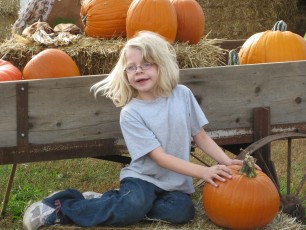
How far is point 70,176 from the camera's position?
514 centimetres

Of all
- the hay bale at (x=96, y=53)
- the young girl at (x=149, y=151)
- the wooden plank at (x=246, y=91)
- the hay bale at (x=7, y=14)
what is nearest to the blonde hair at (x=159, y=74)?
the young girl at (x=149, y=151)

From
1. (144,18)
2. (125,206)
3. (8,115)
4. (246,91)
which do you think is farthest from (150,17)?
(125,206)

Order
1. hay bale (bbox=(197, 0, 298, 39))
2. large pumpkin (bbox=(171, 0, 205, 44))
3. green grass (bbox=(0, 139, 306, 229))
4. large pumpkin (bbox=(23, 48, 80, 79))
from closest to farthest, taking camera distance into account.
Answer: large pumpkin (bbox=(23, 48, 80, 79)), large pumpkin (bbox=(171, 0, 205, 44)), green grass (bbox=(0, 139, 306, 229)), hay bale (bbox=(197, 0, 298, 39))

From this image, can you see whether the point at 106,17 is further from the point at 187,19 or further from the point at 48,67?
the point at 48,67

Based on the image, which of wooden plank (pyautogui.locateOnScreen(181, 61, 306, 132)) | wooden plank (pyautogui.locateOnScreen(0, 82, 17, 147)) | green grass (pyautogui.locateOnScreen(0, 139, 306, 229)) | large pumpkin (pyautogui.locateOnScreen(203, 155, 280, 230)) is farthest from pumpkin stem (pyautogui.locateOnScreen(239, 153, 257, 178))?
green grass (pyautogui.locateOnScreen(0, 139, 306, 229))

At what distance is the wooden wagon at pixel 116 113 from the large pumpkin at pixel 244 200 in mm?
314

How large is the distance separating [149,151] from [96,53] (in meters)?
1.23

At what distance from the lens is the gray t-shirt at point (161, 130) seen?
117 inches

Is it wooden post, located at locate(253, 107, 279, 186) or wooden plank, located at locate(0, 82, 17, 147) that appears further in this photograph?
wooden post, located at locate(253, 107, 279, 186)

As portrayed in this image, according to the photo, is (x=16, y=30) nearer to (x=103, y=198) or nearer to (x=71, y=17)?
(x=71, y=17)

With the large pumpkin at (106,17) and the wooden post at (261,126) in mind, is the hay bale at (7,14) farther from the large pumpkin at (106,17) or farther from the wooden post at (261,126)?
the wooden post at (261,126)

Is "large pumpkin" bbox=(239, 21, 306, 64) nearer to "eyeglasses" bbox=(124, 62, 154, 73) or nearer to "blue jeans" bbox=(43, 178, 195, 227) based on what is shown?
"eyeglasses" bbox=(124, 62, 154, 73)

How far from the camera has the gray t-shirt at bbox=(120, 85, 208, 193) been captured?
9.79 ft

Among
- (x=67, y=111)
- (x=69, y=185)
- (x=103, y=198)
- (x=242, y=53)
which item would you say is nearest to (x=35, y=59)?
(x=67, y=111)
